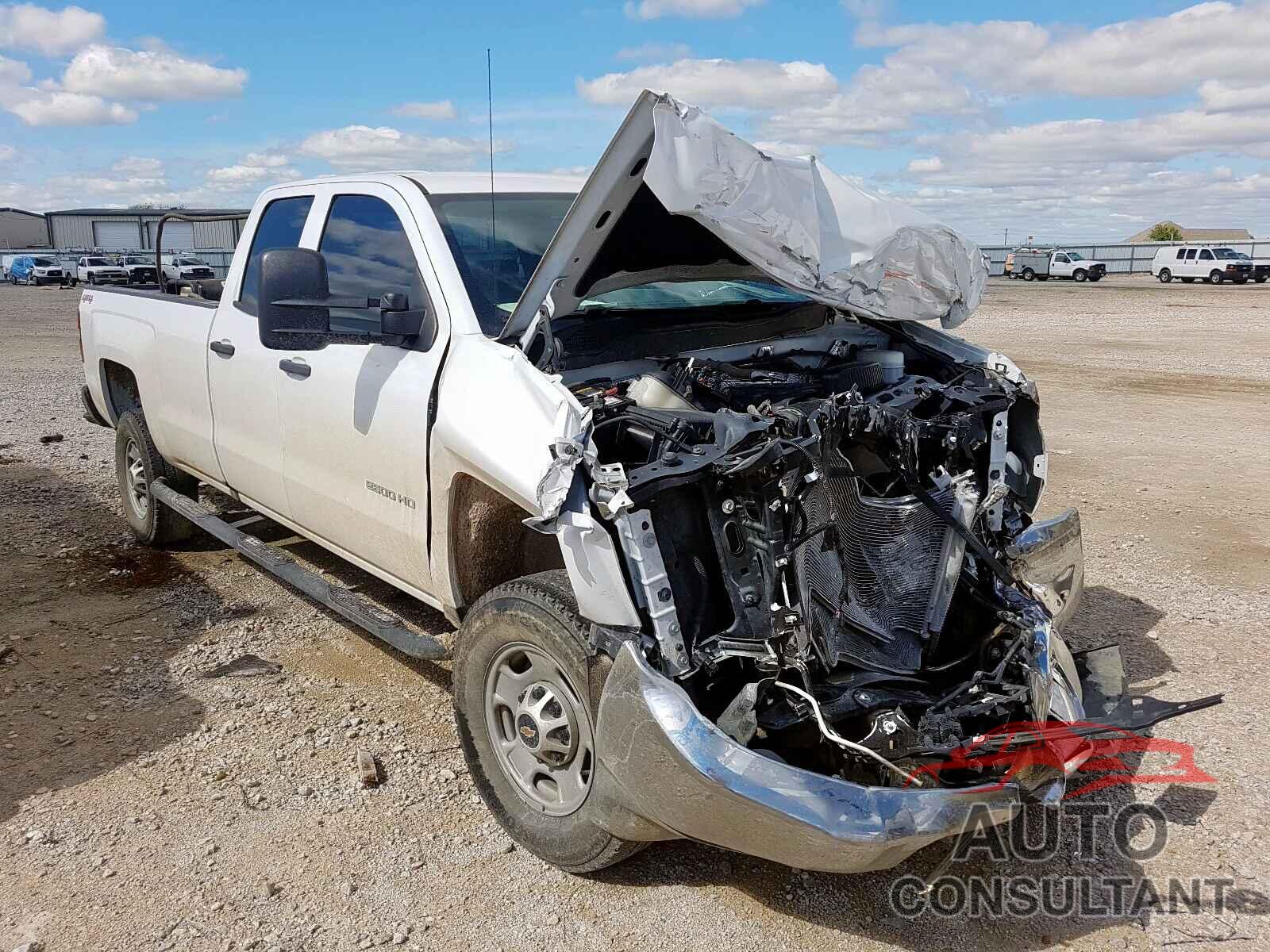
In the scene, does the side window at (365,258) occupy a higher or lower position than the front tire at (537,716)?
higher

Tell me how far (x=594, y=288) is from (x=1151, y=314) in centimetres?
2732

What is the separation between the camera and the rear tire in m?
5.96

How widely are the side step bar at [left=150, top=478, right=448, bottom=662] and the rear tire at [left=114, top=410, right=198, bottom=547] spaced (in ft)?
1.13

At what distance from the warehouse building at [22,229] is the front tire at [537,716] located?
7943cm

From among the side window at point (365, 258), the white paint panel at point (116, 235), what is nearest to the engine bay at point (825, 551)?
the side window at point (365, 258)

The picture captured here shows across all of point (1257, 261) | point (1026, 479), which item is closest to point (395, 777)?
point (1026, 479)

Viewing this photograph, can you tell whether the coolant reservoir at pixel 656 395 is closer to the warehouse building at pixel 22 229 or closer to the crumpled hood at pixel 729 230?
the crumpled hood at pixel 729 230

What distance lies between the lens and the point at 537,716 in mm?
3098

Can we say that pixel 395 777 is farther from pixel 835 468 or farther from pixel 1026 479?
pixel 1026 479

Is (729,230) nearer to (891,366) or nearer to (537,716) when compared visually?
(891,366)

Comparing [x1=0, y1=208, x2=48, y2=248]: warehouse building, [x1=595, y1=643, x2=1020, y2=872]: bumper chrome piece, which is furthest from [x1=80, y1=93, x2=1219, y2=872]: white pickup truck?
[x1=0, y1=208, x2=48, y2=248]: warehouse building

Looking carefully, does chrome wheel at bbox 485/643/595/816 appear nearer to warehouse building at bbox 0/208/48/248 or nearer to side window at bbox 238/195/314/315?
side window at bbox 238/195/314/315

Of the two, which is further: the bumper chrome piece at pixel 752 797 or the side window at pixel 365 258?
the side window at pixel 365 258

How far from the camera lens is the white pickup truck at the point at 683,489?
277 centimetres
